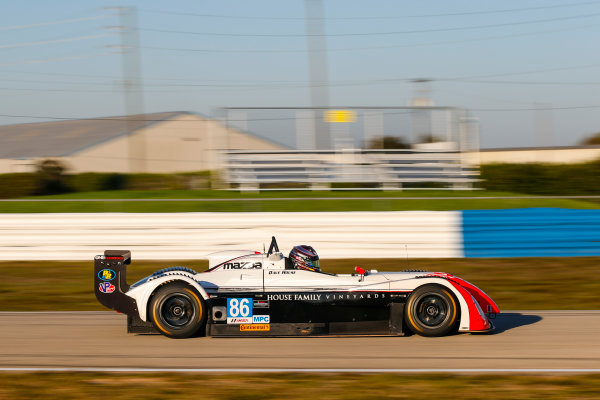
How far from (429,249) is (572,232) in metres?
2.69

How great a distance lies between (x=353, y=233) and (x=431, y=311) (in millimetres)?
6295

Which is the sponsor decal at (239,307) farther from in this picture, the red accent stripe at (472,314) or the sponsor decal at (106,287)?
the red accent stripe at (472,314)

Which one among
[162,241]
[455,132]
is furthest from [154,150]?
[162,241]

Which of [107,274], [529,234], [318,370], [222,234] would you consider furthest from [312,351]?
[529,234]

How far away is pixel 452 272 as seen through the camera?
12422mm

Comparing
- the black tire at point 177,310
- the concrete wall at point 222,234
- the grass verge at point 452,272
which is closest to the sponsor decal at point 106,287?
the black tire at point 177,310

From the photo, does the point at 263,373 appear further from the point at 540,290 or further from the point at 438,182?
the point at 438,182

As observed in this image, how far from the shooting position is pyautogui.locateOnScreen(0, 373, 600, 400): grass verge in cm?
505

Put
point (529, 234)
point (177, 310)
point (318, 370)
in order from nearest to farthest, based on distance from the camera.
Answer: point (318, 370) < point (177, 310) < point (529, 234)

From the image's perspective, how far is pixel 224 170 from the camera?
75.6 feet

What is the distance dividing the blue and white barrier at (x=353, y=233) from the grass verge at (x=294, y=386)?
7592 millimetres

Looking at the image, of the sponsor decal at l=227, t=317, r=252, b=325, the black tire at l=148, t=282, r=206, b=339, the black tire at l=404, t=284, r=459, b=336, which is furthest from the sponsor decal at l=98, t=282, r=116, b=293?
the black tire at l=404, t=284, r=459, b=336

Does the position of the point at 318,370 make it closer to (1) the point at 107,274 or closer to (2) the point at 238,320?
(2) the point at 238,320

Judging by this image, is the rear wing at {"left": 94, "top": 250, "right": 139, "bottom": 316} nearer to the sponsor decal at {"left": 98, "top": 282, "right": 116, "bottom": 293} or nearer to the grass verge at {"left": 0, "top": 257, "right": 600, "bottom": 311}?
the sponsor decal at {"left": 98, "top": 282, "right": 116, "bottom": 293}
